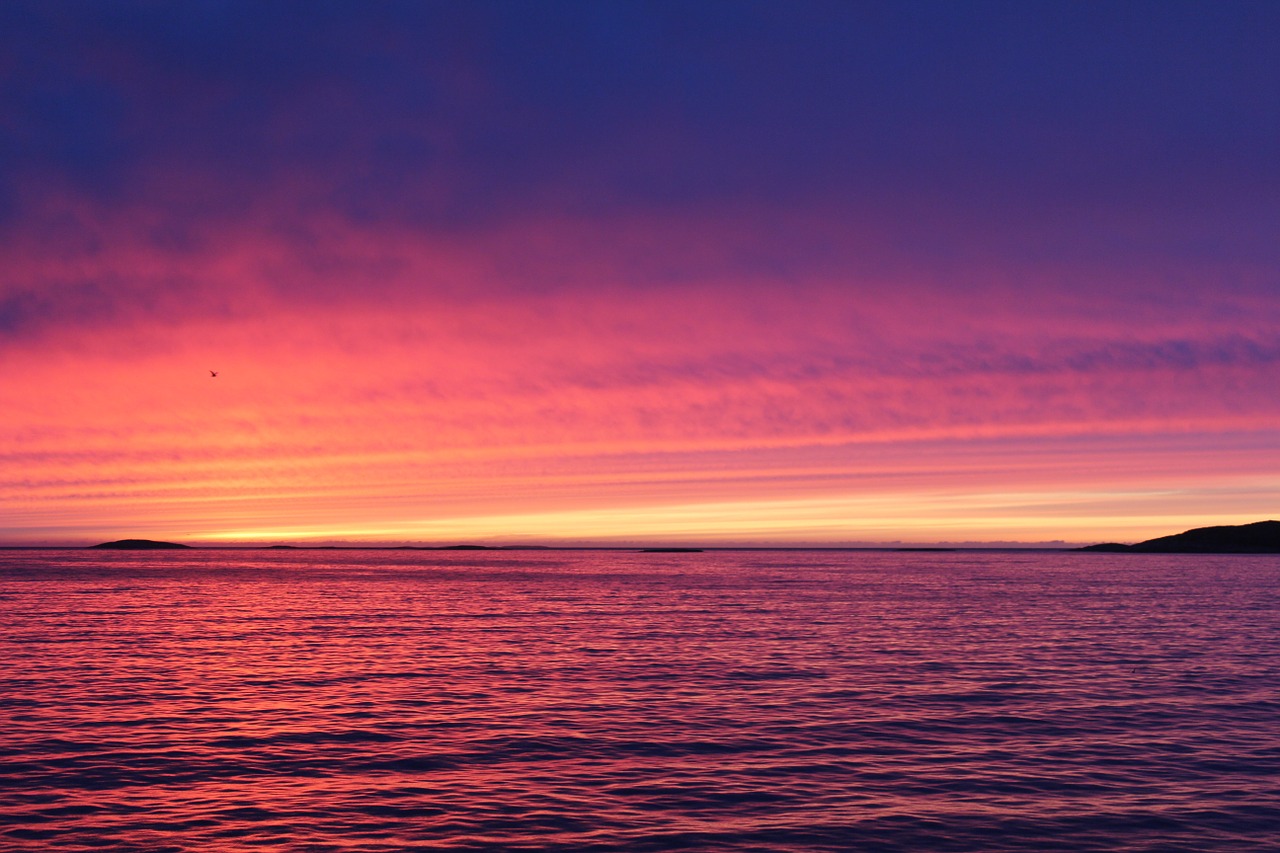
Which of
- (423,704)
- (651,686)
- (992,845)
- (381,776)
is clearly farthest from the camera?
(651,686)

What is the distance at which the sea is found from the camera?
70.4 feet

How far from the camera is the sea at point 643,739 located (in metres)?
21.5

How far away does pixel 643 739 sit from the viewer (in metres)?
30.7

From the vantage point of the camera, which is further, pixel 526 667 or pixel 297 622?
pixel 297 622

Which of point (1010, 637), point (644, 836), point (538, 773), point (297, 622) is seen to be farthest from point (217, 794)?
Result: point (297, 622)

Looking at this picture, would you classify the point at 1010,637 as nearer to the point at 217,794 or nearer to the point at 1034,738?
the point at 1034,738

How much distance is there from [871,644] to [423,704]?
94.4ft

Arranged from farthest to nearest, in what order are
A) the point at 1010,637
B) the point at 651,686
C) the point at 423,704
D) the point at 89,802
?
the point at 1010,637, the point at 651,686, the point at 423,704, the point at 89,802

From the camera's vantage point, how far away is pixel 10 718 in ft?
112

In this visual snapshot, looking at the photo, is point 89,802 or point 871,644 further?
point 871,644

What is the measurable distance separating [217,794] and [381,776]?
12.6 feet

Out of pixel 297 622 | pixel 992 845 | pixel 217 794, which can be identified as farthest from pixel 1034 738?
pixel 297 622

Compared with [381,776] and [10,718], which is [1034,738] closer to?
[381,776]

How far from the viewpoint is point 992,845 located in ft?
66.4
